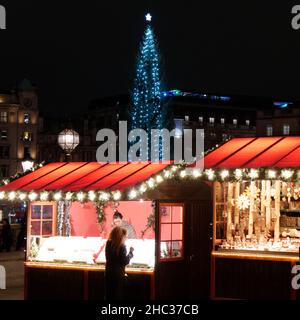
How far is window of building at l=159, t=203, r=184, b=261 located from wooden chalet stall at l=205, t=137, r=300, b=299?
0.71 meters

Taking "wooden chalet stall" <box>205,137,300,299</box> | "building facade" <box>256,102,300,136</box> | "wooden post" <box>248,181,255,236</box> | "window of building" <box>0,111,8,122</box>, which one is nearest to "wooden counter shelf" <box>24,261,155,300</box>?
"wooden chalet stall" <box>205,137,300,299</box>

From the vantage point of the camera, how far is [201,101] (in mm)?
104250

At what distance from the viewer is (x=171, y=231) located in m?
14.9

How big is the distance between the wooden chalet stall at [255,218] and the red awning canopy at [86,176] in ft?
4.31

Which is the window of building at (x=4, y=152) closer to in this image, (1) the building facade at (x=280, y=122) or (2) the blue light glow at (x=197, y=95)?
(2) the blue light glow at (x=197, y=95)

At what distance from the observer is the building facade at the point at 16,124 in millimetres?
84562

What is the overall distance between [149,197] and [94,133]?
7904 cm

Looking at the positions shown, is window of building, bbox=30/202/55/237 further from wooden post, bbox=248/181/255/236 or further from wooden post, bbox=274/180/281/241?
wooden post, bbox=274/180/281/241

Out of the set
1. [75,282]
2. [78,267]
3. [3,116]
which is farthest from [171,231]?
[3,116]

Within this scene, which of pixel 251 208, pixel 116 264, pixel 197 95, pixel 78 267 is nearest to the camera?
pixel 116 264

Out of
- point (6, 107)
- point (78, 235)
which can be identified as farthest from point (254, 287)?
point (6, 107)

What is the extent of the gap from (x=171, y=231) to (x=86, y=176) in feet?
7.22

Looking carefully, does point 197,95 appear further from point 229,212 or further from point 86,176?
point 86,176

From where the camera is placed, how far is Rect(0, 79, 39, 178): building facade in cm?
8456
